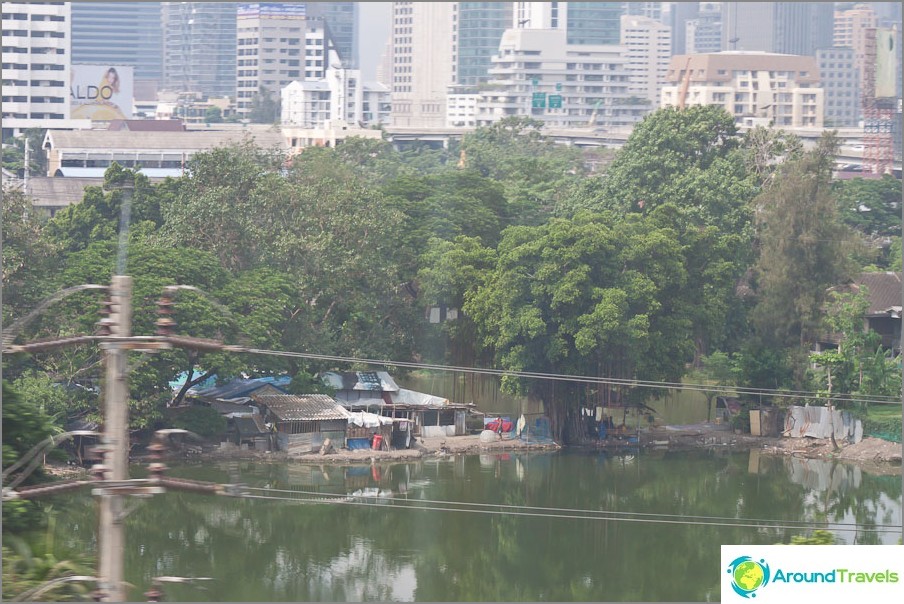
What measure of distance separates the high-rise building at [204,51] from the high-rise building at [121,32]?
5.31 metres

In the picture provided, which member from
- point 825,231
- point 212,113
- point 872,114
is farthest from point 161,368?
point 212,113

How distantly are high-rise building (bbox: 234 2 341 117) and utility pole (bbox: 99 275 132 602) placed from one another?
113 ft

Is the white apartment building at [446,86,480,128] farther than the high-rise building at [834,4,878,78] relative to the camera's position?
No

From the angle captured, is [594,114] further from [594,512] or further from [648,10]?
[594,512]

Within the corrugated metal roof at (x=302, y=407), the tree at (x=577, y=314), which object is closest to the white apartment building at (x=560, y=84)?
the tree at (x=577, y=314)

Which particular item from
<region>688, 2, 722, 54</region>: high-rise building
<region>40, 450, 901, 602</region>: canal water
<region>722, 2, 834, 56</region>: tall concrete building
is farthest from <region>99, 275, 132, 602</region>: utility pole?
<region>688, 2, 722, 54</region>: high-rise building

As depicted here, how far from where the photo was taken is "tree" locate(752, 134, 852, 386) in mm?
12016

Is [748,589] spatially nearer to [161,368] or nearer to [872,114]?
[161,368]

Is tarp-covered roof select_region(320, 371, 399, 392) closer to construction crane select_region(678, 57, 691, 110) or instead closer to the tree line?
the tree line

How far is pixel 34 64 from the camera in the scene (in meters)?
28.6

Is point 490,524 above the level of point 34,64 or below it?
below

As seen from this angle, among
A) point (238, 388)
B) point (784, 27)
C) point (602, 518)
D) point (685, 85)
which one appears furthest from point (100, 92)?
point (784, 27)

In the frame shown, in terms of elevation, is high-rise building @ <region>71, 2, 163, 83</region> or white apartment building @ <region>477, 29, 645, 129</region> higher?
high-rise building @ <region>71, 2, 163, 83</region>

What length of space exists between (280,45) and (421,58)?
8065mm
